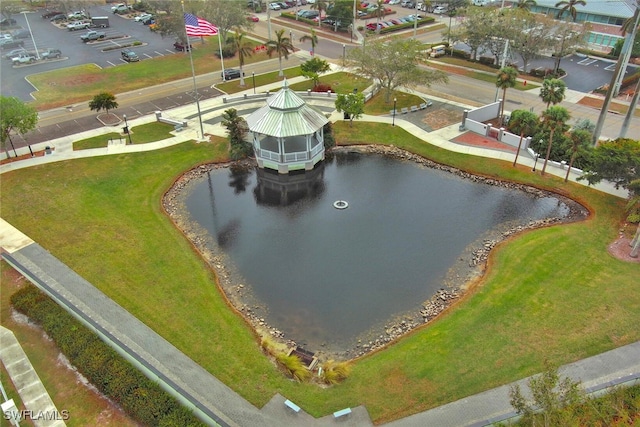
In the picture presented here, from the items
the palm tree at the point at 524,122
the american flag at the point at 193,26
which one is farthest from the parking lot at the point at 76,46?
the palm tree at the point at 524,122

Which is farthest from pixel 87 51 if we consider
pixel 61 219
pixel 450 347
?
pixel 450 347

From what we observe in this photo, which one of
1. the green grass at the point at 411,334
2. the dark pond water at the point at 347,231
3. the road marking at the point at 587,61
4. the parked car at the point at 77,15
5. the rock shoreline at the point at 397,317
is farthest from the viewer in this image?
the parked car at the point at 77,15

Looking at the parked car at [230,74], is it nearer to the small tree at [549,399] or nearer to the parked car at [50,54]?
the parked car at [50,54]

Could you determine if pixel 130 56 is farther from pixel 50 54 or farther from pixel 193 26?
pixel 193 26

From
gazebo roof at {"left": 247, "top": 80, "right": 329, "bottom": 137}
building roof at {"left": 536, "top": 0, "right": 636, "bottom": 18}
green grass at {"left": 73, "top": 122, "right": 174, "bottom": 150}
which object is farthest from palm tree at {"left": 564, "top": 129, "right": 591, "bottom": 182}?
building roof at {"left": 536, "top": 0, "right": 636, "bottom": 18}

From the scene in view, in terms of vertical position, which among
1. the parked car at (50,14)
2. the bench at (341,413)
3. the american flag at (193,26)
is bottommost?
the bench at (341,413)

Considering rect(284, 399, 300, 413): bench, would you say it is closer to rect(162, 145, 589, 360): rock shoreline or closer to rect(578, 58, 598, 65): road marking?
rect(162, 145, 589, 360): rock shoreline

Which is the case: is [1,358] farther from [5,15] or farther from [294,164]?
[5,15]
